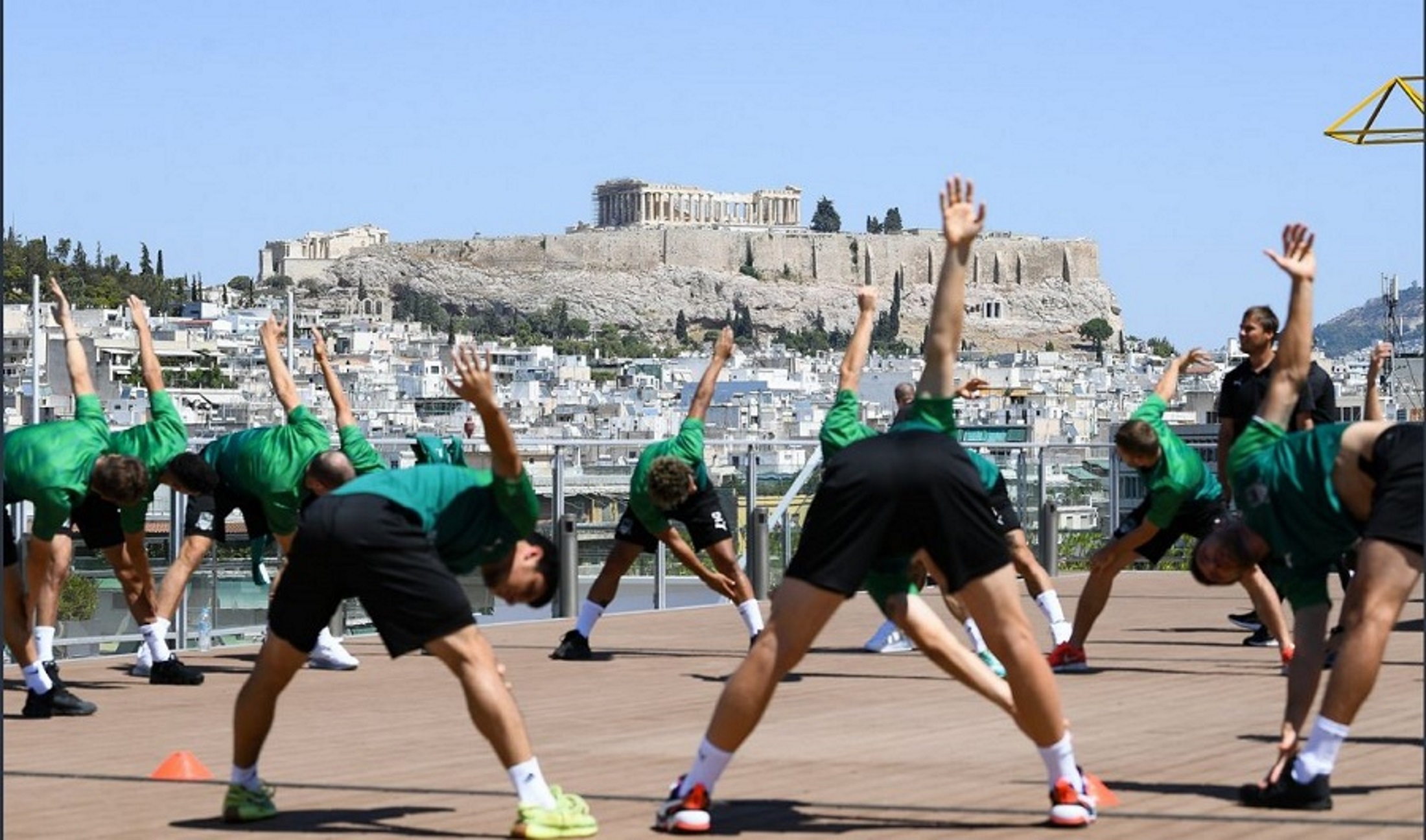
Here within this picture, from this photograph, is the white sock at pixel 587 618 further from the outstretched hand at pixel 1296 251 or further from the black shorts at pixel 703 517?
the outstretched hand at pixel 1296 251

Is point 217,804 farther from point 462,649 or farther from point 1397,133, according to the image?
point 1397,133

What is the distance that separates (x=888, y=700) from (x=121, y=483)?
12.5 ft

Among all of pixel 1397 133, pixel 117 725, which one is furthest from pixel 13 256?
pixel 117 725

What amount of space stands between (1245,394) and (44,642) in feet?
20.6

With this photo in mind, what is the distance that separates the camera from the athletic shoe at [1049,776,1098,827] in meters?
7.99

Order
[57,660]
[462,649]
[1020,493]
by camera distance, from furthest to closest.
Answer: [1020,493] < [57,660] < [462,649]

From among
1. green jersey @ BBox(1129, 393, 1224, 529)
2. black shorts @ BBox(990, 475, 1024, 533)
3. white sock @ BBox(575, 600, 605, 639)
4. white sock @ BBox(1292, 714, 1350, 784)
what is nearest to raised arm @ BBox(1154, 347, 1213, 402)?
green jersey @ BBox(1129, 393, 1224, 529)

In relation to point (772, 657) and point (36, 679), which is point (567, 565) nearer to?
point (36, 679)

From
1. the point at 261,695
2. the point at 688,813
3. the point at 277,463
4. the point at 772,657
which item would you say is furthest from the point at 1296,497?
the point at 277,463

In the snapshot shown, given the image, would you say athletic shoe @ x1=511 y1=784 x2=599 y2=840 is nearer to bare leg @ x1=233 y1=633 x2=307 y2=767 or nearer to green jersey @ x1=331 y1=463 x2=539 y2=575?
green jersey @ x1=331 y1=463 x2=539 y2=575

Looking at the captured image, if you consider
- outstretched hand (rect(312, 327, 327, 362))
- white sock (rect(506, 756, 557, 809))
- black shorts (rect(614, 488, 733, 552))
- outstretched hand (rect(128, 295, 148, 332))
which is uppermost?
outstretched hand (rect(128, 295, 148, 332))

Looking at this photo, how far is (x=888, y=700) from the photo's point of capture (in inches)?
501

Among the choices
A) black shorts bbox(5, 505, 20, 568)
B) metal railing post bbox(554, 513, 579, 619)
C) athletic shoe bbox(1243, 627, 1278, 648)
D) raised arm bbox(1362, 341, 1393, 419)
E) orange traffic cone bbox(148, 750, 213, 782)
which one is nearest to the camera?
orange traffic cone bbox(148, 750, 213, 782)

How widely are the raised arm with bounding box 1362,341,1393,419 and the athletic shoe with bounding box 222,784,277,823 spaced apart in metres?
6.79
